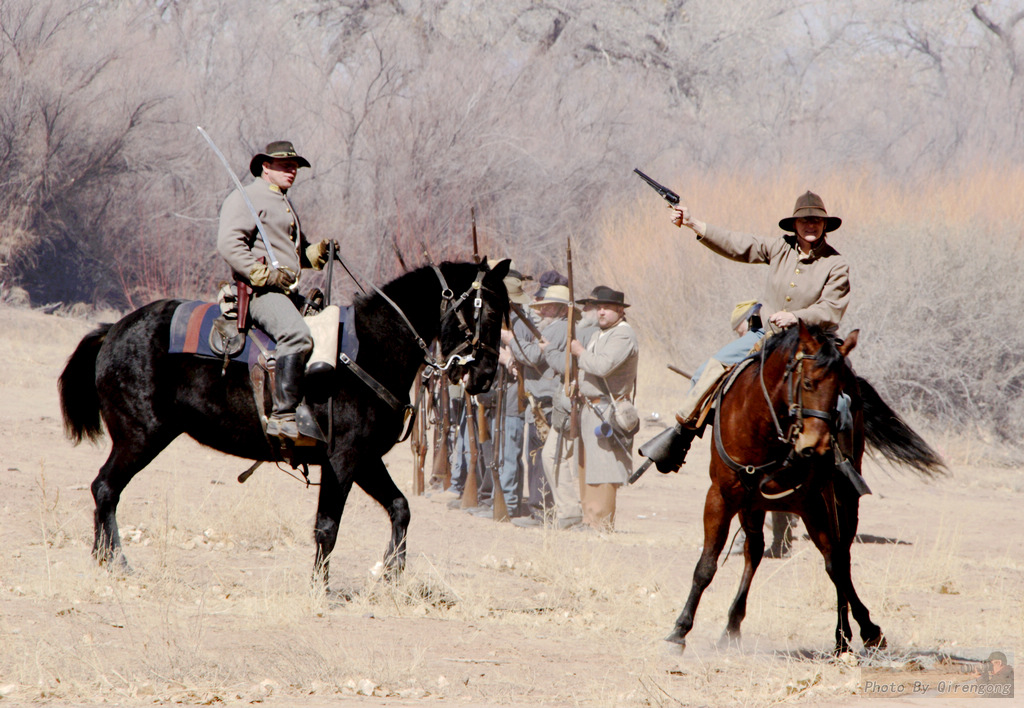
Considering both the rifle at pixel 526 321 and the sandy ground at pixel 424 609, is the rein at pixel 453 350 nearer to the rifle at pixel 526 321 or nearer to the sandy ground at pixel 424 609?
the sandy ground at pixel 424 609

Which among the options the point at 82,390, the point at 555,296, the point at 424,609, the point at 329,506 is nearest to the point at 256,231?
the point at 329,506

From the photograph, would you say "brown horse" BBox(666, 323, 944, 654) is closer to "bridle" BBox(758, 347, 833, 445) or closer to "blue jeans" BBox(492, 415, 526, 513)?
"bridle" BBox(758, 347, 833, 445)

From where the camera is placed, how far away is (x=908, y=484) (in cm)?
1577

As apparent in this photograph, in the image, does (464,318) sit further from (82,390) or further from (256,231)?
(82,390)

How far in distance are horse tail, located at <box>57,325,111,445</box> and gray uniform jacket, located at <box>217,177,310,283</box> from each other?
5.43 feet

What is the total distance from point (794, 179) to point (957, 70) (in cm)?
1602

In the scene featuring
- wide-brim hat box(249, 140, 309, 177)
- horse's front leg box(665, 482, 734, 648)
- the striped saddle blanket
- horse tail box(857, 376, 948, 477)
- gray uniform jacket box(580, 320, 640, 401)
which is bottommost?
horse's front leg box(665, 482, 734, 648)

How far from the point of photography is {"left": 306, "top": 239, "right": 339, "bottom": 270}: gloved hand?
756cm

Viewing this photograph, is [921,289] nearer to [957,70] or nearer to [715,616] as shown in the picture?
[715,616]

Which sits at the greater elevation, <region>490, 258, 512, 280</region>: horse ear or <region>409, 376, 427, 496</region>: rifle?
<region>490, 258, 512, 280</region>: horse ear

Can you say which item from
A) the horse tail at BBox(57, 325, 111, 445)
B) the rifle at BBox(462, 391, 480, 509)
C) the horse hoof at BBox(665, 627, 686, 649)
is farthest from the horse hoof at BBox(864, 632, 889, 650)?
the rifle at BBox(462, 391, 480, 509)

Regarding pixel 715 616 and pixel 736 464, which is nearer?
pixel 736 464

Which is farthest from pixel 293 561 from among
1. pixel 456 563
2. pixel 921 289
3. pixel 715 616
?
pixel 921 289

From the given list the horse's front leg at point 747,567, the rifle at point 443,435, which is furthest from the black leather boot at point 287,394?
the rifle at point 443,435
